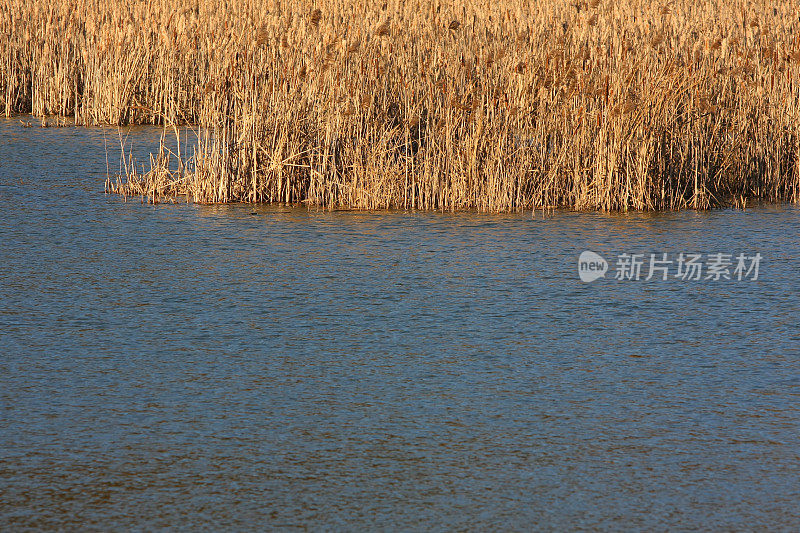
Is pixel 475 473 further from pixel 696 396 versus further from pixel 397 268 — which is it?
pixel 397 268

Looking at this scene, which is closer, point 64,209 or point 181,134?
point 64,209

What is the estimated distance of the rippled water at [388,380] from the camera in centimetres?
253

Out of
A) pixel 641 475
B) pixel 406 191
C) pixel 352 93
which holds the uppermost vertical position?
pixel 352 93

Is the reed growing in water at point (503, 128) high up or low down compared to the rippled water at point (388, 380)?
up

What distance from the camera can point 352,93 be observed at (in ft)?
21.3

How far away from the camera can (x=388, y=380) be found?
10.9 ft

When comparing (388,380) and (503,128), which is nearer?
(388,380)

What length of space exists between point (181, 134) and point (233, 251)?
13.2 feet

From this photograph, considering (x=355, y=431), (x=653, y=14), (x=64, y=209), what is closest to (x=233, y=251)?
(x=64, y=209)

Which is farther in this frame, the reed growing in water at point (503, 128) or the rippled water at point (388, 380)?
the reed growing in water at point (503, 128)

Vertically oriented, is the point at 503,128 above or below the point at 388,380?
above

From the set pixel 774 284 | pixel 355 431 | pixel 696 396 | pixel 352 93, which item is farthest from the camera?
pixel 352 93

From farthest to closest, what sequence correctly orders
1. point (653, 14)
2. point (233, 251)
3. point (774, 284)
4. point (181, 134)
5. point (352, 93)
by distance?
point (653, 14) → point (181, 134) → point (352, 93) → point (233, 251) → point (774, 284)

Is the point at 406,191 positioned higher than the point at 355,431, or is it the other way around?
the point at 406,191
